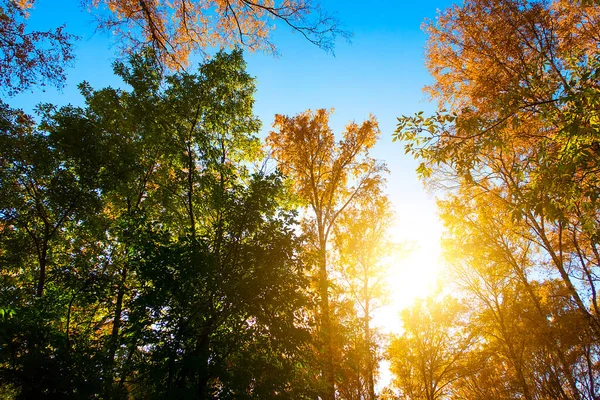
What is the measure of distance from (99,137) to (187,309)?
24.5 ft

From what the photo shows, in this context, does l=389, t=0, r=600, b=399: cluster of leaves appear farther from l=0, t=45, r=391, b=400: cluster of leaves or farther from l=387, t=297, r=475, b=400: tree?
l=0, t=45, r=391, b=400: cluster of leaves

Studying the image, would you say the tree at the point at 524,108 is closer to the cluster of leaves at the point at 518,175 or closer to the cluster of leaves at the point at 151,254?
Result: the cluster of leaves at the point at 518,175

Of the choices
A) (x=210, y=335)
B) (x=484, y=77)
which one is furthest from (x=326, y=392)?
(x=484, y=77)

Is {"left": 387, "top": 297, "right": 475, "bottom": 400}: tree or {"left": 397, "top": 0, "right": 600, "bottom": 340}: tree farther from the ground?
{"left": 397, "top": 0, "right": 600, "bottom": 340}: tree

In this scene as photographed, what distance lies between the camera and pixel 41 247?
976cm

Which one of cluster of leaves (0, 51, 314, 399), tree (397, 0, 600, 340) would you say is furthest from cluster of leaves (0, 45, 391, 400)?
tree (397, 0, 600, 340)

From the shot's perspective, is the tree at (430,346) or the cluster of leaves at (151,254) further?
the tree at (430,346)

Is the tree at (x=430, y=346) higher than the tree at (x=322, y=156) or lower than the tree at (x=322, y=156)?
lower

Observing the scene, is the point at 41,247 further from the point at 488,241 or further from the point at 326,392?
the point at 488,241

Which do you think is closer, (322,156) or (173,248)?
(173,248)

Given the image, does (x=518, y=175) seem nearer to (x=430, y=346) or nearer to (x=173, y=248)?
(x=173, y=248)

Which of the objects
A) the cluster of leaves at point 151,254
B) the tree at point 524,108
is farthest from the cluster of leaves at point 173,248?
the tree at point 524,108

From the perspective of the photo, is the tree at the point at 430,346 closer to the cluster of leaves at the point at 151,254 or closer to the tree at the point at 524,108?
the tree at the point at 524,108

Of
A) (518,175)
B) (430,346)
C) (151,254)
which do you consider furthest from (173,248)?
(430,346)
